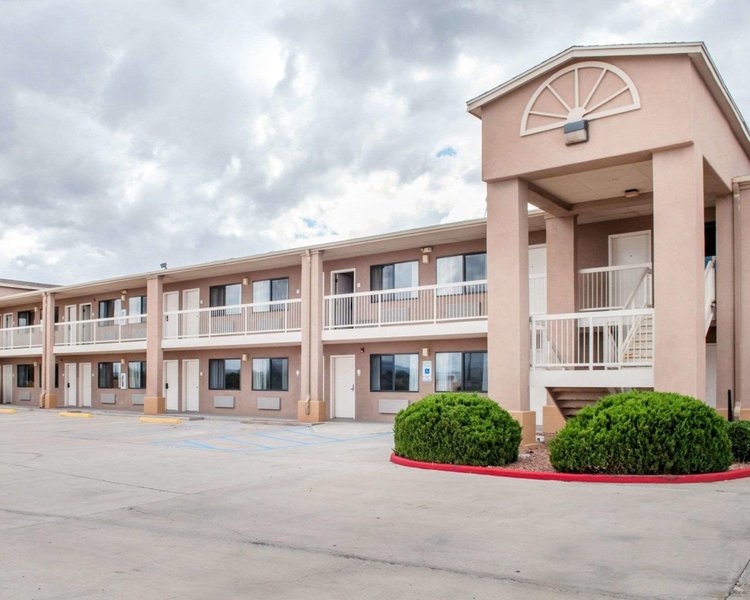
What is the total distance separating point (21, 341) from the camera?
34938mm

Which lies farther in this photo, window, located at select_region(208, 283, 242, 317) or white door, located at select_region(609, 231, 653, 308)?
window, located at select_region(208, 283, 242, 317)

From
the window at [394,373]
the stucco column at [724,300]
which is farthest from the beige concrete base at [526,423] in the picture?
the window at [394,373]

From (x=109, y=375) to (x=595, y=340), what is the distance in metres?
23.3

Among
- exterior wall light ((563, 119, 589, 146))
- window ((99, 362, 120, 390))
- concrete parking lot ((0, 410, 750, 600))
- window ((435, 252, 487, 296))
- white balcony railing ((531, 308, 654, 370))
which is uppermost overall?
exterior wall light ((563, 119, 589, 146))

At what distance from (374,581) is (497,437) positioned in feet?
19.3

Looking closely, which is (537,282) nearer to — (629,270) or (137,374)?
(629,270)

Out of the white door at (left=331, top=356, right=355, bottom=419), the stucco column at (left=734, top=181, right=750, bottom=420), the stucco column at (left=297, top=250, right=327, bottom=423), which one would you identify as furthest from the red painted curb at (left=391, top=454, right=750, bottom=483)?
the white door at (left=331, top=356, right=355, bottom=419)

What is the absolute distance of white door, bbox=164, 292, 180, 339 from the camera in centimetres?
2780

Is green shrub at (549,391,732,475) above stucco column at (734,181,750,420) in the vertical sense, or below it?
below

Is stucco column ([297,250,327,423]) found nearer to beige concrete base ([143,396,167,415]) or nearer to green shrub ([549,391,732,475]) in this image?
beige concrete base ([143,396,167,415])

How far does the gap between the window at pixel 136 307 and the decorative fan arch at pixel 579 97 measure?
21444mm

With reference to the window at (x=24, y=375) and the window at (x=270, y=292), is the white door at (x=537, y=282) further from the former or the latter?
the window at (x=24, y=375)

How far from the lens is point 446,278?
21.5 meters

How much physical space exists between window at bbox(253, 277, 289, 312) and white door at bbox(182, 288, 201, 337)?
2571 mm
